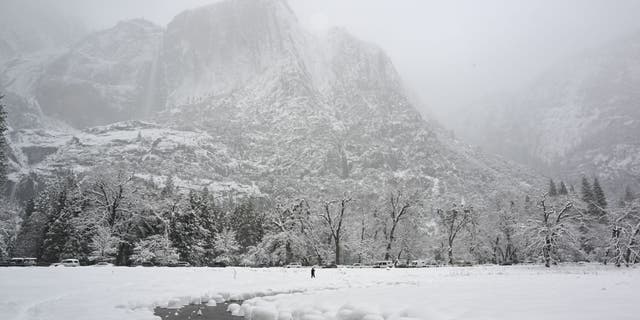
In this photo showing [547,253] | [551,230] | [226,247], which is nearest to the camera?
[551,230]

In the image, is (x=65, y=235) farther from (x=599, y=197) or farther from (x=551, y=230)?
(x=599, y=197)

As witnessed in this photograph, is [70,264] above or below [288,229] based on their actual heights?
below

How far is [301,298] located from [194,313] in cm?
473

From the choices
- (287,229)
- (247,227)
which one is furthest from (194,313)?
(247,227)

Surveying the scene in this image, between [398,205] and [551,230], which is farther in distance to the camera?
[398,205]

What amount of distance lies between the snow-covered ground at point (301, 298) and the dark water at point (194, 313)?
587 millimetres

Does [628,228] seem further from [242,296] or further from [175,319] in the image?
[175,319]

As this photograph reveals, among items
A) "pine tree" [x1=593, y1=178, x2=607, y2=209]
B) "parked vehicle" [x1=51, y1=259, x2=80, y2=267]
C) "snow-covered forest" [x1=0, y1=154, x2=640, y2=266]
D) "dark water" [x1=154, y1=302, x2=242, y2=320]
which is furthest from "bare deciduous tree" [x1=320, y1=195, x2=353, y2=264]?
"pine tree" [x1=593, y1=178, x2=607, y2=209]

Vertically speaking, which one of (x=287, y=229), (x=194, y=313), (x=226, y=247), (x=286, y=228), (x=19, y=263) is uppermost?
(x=286, y=228)

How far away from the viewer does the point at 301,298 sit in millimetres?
17781

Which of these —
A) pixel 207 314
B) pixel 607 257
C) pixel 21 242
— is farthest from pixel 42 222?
pixel 607 257

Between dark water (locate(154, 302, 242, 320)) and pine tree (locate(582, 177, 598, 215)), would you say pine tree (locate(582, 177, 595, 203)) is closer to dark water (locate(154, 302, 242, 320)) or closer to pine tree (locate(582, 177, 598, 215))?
pine tree (locate(582, 177, 598, 215))

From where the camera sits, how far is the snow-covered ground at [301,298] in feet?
33.0

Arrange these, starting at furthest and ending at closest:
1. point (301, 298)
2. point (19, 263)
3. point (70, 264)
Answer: point (19, 263)
point (70, 264)
point (301, 298)
